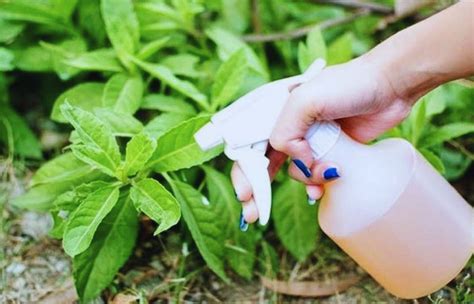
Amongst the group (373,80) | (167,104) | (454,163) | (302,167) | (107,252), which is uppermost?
(373,80)

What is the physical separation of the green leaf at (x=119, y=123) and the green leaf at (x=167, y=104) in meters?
0.13

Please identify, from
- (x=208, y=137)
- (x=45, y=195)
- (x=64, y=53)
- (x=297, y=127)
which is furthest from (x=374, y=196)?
(x=64, y=53)

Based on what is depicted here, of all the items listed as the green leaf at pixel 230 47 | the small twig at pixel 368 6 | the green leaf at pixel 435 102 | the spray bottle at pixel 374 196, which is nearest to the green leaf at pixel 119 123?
the spray bottle at pixel 374 196

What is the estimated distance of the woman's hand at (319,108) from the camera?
1.30 metres

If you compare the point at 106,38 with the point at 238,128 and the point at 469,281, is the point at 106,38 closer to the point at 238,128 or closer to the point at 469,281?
the point at 238,128

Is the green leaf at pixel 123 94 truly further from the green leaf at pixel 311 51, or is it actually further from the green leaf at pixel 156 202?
the green leaf at pixel 311 51

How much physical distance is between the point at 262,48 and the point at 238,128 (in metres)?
0.68

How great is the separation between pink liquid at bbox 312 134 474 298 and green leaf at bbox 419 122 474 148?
225 mm

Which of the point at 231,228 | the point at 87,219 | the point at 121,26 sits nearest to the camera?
the point at 87,219

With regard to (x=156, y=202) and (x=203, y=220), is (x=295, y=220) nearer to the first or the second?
(x=203, y=220)

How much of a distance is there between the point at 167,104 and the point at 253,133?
414 millimetres

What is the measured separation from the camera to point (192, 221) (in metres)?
1.54

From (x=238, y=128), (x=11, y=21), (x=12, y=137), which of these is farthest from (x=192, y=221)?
(x=11, y=21)

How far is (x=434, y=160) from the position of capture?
1.59 m
